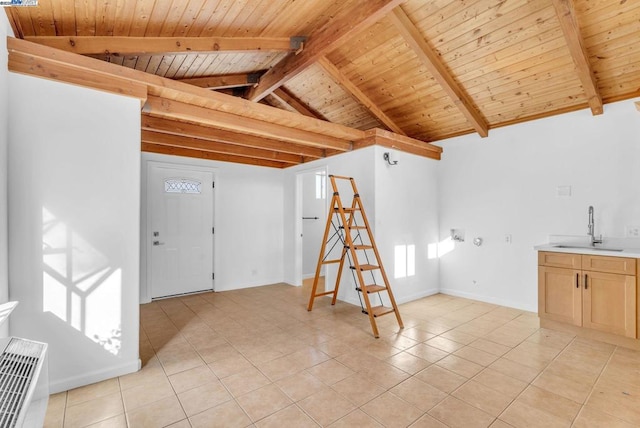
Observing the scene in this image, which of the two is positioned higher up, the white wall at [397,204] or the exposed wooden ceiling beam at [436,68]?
the exposed wooden ceiling beam at [436,68]

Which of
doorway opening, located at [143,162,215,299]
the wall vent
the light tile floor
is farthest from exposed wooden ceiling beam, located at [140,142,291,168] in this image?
the wall vent

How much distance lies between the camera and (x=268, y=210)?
591 centimetres

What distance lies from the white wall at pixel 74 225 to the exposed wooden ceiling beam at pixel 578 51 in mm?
3764

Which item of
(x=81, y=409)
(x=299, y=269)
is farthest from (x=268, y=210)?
(x=81, y=409)

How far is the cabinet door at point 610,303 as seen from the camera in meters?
2.94

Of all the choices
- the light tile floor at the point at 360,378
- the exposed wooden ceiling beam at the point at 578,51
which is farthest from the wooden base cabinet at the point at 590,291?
the exposed wooden ceiling beam at the point at 578,51

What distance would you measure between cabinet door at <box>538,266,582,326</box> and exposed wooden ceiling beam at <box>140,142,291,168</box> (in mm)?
4448

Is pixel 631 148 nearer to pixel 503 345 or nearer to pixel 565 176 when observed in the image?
pixel 565 176

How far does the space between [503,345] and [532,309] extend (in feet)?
4.82

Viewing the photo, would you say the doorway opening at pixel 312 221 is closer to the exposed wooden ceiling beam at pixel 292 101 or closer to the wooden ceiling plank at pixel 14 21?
the exposed wooden ceiling beam at pixel 292 101

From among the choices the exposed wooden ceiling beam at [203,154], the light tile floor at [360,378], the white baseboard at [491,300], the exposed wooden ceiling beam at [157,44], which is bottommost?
the light tile floor at [360,378]

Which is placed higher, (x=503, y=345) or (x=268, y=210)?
(x=268, y=210)

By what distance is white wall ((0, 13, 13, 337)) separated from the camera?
1985 mm

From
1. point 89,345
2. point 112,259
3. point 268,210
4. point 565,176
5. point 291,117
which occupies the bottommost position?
point 89,345
